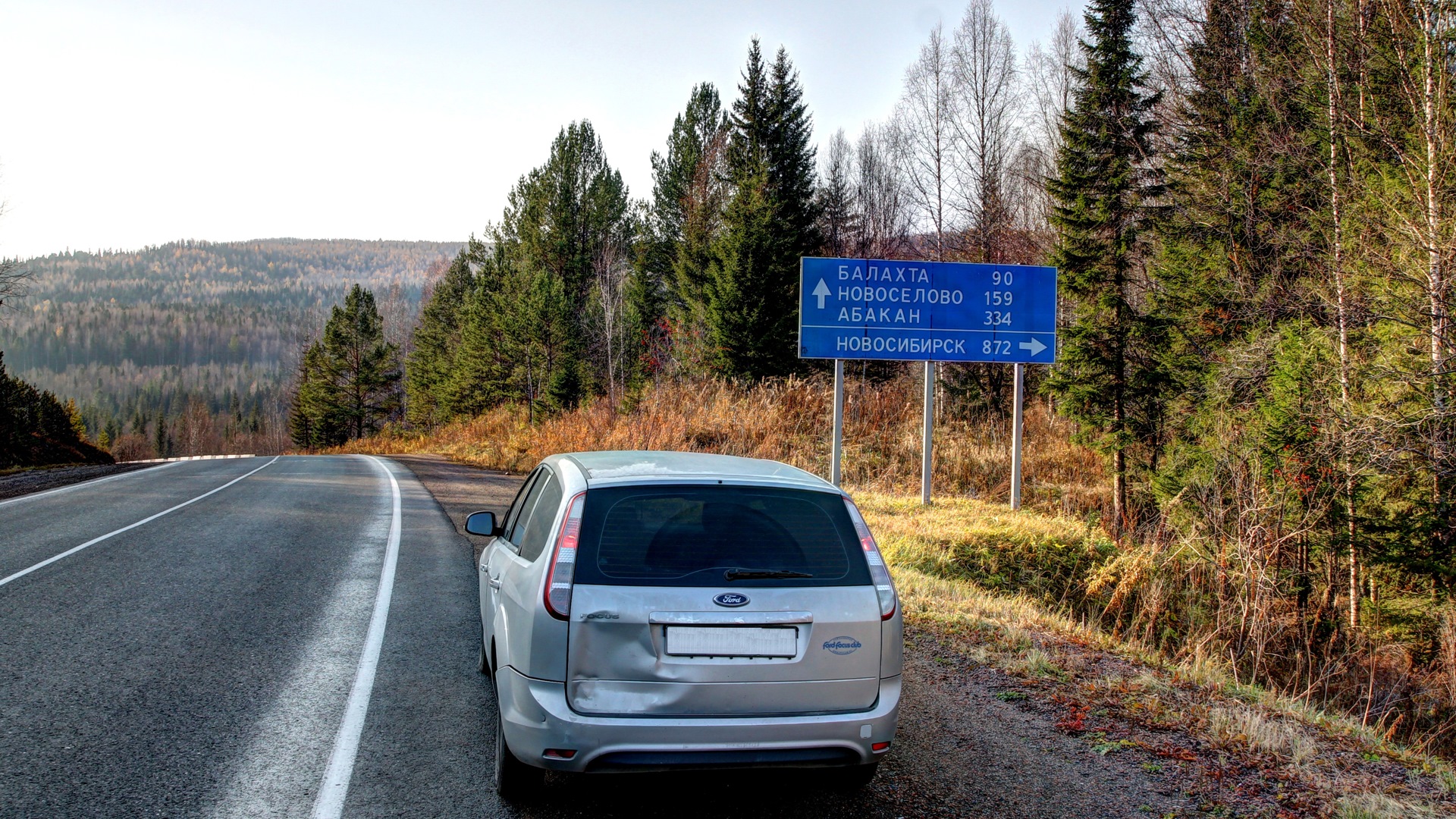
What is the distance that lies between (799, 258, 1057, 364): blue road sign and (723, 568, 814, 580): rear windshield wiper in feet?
32.1

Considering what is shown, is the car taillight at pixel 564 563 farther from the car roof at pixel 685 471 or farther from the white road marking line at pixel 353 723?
the white road marking line at pixel 353 723

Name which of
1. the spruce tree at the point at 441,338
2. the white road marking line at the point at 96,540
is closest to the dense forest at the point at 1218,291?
the white road marking line at the point at 96,540

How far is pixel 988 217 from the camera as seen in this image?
96.6 feet

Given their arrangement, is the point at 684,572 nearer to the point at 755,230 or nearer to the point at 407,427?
the point at 755,230

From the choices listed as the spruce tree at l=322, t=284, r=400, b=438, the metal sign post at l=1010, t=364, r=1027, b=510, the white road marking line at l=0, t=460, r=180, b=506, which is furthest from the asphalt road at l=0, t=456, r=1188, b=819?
the spruce tree at l=322, t=284, r=400, b=438

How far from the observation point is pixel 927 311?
44.1 feet

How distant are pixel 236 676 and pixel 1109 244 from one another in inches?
779

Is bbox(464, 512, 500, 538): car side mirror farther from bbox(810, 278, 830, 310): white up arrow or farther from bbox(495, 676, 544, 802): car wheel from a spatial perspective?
bbox(810, 278, 830, 310): white up arrow

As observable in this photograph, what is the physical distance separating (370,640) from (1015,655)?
15.4ft

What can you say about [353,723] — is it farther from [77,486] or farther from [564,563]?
[77,486]

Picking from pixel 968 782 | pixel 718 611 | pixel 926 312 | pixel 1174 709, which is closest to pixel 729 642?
pixel 718 611

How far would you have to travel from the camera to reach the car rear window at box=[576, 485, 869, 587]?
3270 millimetres

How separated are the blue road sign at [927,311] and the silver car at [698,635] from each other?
9640 mm

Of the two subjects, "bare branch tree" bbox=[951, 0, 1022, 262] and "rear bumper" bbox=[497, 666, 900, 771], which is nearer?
"rear bumper" bbox=[497, 666, 900, 771]
